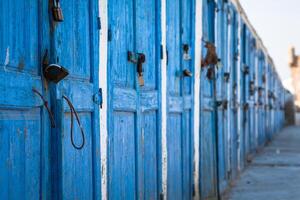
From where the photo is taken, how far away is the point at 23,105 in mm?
2893

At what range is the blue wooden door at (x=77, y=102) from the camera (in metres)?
3.31

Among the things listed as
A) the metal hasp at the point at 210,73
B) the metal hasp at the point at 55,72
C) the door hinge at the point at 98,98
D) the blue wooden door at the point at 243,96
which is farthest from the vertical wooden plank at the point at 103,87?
the blue wooden door at the point at 243,96

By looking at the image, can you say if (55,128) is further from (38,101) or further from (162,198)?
(162,198)

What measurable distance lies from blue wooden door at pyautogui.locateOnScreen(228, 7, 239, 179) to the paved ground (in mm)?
485

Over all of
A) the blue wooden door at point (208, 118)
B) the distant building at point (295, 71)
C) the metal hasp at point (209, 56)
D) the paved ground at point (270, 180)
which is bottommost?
the paved ground at point (270, 180)

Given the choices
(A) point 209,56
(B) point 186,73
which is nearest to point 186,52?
(B) point 186,73

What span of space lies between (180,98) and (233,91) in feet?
17.6

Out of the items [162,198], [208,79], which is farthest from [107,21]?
[208,79]

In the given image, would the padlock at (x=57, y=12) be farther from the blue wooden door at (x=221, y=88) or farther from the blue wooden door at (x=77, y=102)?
the blue wooden door at (x=221, y=88)

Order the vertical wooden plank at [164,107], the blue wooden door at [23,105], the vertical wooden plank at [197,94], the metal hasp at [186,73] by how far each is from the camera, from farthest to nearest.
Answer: the vertical wooden plank at [197,94], the metal hasp at [186,73], the vertical wooden plank at [164,107], the blue wooden door at [23,105]

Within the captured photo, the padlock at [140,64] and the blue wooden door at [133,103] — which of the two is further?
the padlock at [140,64]

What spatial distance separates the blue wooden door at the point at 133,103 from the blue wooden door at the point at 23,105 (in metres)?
1.21

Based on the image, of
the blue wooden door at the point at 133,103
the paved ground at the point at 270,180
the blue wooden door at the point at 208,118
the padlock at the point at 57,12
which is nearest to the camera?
the padlock at the point at 57,12

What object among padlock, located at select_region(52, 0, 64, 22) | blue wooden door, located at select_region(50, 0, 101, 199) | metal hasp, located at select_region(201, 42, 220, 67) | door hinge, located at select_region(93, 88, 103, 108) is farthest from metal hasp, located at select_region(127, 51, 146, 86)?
metal hasp, located at select_region(201, 42, 220, 67)
